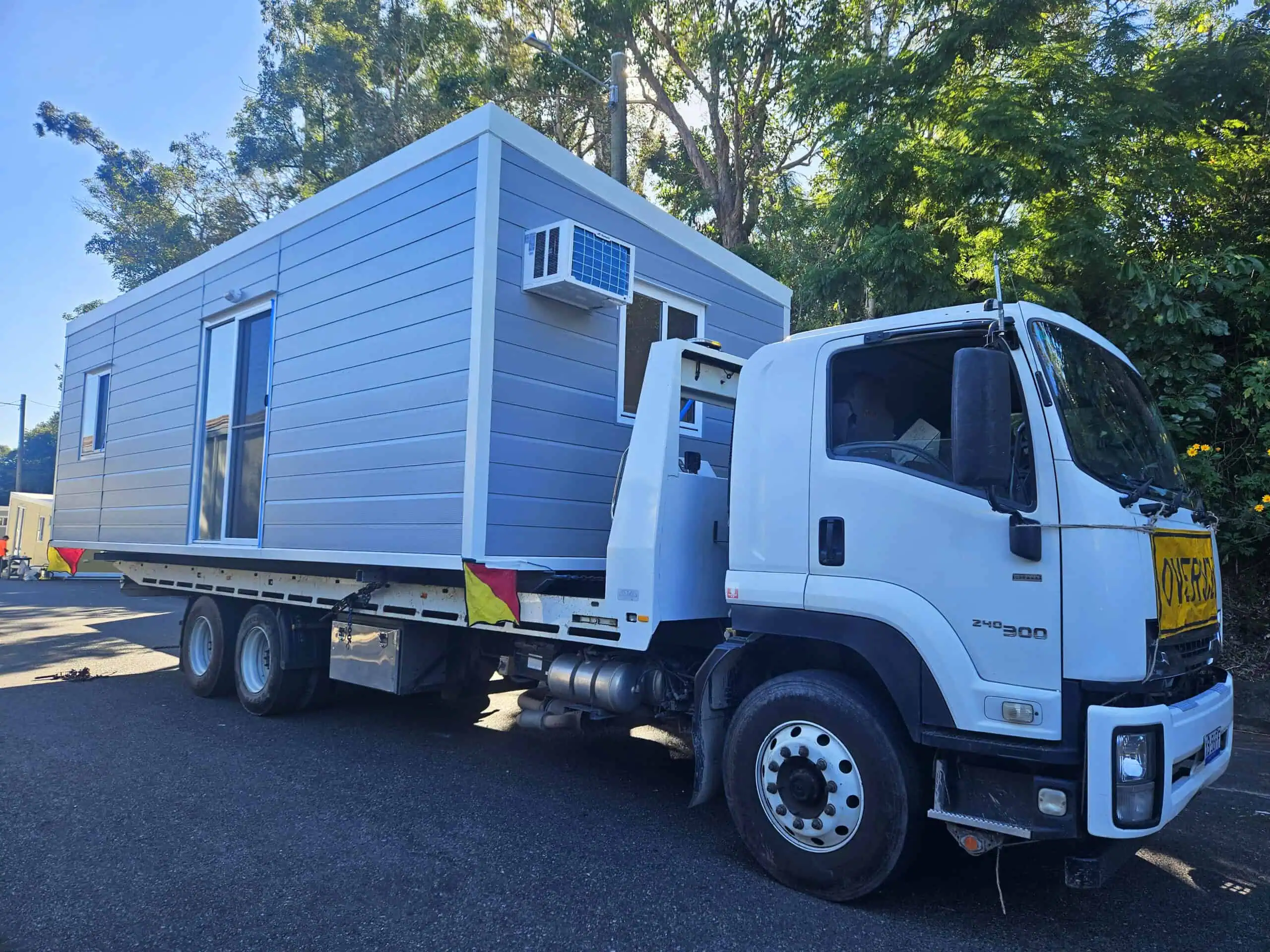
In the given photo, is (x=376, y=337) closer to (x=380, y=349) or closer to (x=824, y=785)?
(x=380, y=349)

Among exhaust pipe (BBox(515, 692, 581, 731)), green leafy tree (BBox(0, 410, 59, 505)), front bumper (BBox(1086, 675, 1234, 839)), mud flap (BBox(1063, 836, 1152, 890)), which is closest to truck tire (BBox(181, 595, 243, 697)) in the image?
exhaust pipe (BBox(515, 692, 581, 731))

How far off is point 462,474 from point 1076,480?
2991 millimetres

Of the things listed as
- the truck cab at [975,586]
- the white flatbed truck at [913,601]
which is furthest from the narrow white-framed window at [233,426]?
the truck cab at [975,586]

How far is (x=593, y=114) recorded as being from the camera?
17.5 metres

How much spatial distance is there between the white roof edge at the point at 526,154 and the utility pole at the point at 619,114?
4763 millimetres

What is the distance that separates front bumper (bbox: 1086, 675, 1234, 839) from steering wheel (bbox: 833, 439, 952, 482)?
3.32 ft

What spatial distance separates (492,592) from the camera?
4645 mm

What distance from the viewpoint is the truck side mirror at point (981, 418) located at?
305 cm

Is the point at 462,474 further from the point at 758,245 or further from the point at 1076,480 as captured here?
the point at 758,245

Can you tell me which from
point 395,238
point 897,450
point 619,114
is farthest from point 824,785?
point 619,114

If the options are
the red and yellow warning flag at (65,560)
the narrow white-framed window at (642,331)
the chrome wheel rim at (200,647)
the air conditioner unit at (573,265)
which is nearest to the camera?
the air conditioner unit at (573,265)

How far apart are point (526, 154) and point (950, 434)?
295cm

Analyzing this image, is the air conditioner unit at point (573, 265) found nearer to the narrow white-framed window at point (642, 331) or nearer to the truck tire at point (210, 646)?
the narrow white-framed window at point (642, 331)

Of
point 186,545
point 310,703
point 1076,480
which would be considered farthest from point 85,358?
point 1076,480
